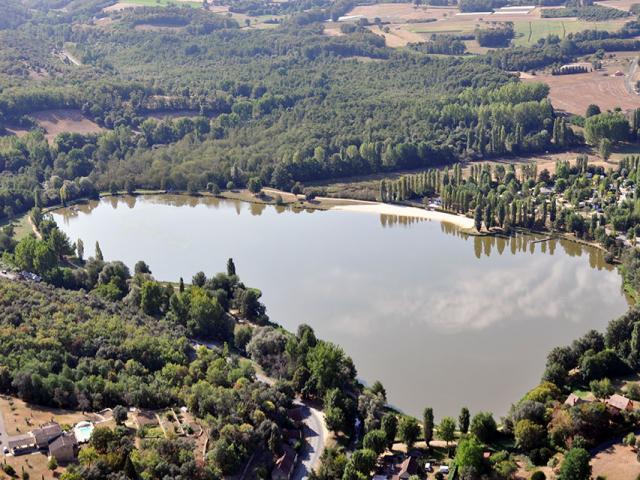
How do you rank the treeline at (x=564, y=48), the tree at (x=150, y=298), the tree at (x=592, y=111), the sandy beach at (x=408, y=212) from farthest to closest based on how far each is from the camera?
the treeline at (x=564, y=48)
the tree at (x=592, y=111)
the sandy beach at (x=408, y=212)
the tree at (x=150, y=298)

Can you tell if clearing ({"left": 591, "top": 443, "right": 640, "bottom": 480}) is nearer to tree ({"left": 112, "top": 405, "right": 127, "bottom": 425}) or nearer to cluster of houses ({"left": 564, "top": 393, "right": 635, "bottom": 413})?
cluster of houses ({"left": 564, "top": 393, "right": 635, "bottom": 413})

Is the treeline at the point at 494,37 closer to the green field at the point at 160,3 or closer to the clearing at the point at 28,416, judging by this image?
Result: the green field at the point at 160,3

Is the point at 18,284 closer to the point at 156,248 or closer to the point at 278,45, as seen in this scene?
the point at 156,248

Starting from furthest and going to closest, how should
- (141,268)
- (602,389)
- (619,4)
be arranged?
(619,4), (141,268), (602,389)

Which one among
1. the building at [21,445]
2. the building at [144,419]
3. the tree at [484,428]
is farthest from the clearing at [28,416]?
the tree at [484,428]

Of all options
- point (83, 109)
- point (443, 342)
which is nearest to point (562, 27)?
point (83, 109)

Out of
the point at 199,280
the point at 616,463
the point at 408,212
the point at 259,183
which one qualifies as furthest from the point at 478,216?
the point at 616,463

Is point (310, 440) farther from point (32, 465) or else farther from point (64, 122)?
point (64, 122)
